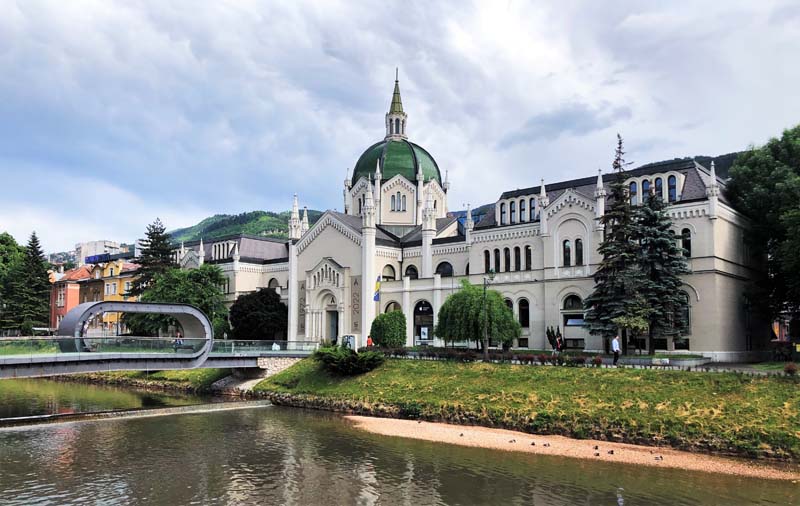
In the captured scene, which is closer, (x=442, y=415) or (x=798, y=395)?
(x=798, y=395)

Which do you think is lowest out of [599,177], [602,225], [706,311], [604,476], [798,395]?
[604,476]

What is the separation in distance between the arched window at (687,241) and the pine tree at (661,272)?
2042mm

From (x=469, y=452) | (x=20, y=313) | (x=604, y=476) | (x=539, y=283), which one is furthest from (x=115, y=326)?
(x=604, y=476)

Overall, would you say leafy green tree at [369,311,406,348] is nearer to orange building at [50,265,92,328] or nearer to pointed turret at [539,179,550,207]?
pointed turret at [539,179,550,207]

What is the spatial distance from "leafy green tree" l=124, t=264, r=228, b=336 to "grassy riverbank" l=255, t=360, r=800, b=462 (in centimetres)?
2798

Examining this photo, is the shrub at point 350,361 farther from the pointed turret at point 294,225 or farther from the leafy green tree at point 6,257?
the leafy green tree at point 6,257

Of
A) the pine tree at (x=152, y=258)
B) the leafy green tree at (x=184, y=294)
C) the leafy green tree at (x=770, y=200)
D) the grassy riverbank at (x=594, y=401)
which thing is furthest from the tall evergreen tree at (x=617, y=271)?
the pine tree at (x=152, y=258)

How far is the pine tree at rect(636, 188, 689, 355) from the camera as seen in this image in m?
46.5

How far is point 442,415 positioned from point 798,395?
18138 millimetres

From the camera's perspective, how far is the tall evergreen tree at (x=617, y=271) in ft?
150

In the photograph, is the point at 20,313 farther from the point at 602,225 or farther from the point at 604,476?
the point at 604,476

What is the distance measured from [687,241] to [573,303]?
1034cm

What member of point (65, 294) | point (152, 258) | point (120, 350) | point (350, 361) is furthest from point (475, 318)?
point (65, 294)

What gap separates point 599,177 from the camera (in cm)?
5472
